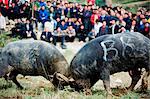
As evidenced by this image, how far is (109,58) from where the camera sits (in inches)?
366

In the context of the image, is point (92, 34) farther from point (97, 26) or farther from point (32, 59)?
point (32, 59)

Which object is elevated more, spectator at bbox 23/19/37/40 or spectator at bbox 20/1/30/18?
spectator at bbox 20/1/30/18

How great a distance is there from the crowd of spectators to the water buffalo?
5.08 metres

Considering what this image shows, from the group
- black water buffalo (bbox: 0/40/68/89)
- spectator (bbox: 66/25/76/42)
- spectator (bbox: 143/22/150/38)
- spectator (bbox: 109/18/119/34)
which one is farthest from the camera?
spectator (bbox: 66/25/76/42)

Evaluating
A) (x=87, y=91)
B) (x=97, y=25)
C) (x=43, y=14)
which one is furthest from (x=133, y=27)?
(x=87, y=91)

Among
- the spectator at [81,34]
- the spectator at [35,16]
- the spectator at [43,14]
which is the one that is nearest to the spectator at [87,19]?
the spectator at [81,34]

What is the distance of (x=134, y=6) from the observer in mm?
19891

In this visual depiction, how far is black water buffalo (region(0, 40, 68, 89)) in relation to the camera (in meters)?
10.4

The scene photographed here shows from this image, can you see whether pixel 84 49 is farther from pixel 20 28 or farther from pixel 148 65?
pixel 20 28

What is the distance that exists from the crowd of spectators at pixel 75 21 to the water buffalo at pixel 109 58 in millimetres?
5078

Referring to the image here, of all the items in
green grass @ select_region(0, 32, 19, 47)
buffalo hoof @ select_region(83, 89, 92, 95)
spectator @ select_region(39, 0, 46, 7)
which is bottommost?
green grass @ select_region(0, 32, 19, 47)

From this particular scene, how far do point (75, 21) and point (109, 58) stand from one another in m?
7.65

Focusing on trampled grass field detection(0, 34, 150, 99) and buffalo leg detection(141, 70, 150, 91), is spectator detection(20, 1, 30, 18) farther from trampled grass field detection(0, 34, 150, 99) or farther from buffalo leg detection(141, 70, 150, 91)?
buffalo leg detection(141, 70, 150, 91)

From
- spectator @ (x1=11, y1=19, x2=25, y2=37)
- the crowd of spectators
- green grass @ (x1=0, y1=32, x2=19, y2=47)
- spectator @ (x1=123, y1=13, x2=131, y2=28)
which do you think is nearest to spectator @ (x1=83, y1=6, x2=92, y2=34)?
the crowd of spectators
